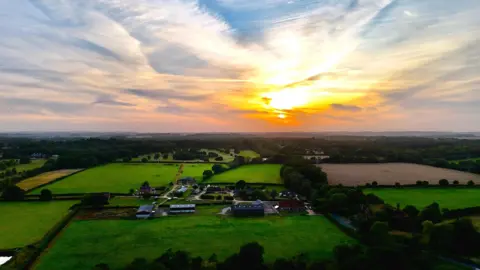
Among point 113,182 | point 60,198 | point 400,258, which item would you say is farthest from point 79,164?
point 400,258

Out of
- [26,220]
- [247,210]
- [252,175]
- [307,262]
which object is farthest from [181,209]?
[252,175]

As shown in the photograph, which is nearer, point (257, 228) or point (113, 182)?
point (257, 228)

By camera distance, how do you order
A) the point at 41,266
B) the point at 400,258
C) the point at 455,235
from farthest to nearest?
the point at 455,235 → the point at 41,266 → the point at 400,258

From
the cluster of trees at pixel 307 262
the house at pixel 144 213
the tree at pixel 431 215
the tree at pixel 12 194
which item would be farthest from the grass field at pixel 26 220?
the tree at pixel 431 215

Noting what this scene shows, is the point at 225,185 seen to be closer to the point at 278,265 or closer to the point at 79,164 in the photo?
the point at 278,265

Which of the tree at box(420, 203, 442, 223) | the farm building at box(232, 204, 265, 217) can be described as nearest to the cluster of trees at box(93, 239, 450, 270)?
the tree at box(420, 203, 442, 223)

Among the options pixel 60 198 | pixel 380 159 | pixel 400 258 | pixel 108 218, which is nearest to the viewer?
pixel 400 258
